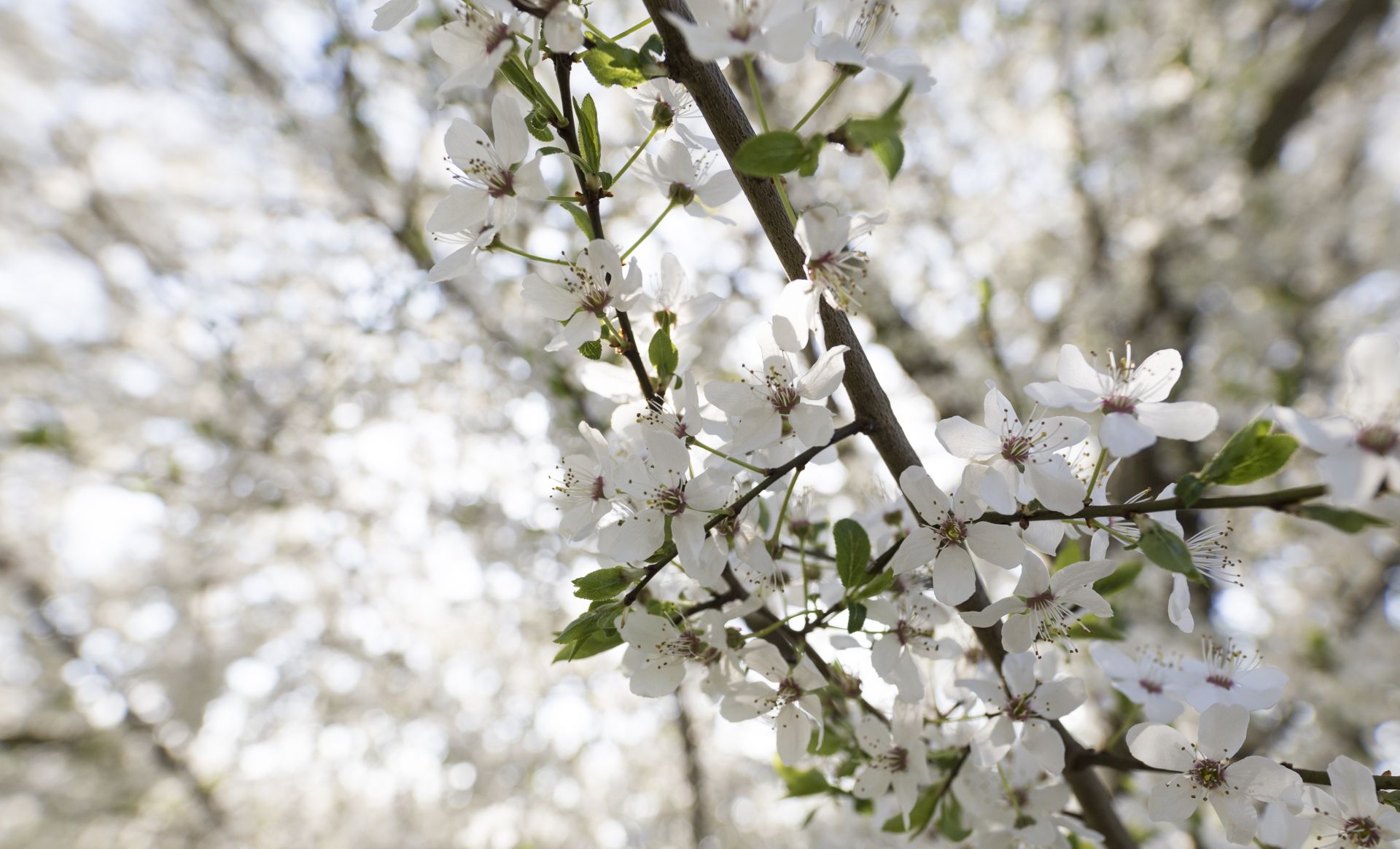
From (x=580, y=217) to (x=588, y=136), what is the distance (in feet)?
0.25

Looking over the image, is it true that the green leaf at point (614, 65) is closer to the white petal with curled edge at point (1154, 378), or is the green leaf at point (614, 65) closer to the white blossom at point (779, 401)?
the white blossom at point (779, 401)

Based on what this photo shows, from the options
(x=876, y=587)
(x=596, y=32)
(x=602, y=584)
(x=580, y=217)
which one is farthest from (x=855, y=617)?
(x=596, y=32)

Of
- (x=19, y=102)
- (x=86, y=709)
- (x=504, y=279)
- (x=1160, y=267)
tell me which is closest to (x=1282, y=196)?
(x=1160, y=267)

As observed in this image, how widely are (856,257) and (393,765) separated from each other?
5448mm

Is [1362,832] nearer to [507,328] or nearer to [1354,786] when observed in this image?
[1354,786]

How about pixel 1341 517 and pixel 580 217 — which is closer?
pixel 1341 517

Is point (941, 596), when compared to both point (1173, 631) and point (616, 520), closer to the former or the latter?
point (616, 520)

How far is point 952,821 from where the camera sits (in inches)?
34.6

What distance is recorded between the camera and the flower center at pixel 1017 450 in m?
0.65

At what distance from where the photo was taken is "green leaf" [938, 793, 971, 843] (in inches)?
34.3

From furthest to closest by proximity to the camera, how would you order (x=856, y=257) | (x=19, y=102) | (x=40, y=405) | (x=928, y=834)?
(x=40, y=405)
(x=19, y=102)
(x=928, y=834)
(x=856, y=257)

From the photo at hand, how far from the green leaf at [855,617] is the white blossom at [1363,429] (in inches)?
14.4

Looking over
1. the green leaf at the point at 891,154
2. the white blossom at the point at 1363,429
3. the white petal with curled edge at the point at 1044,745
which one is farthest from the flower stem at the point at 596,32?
the white petal with curled edge at the point at 1044,745

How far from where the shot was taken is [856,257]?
62 centimetres
